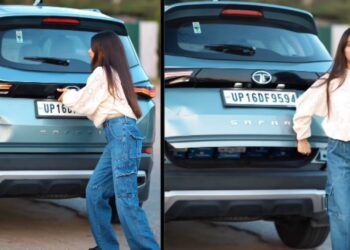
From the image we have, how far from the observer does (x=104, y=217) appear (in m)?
4.32

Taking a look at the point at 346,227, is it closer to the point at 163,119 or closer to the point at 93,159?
the point at 163,119

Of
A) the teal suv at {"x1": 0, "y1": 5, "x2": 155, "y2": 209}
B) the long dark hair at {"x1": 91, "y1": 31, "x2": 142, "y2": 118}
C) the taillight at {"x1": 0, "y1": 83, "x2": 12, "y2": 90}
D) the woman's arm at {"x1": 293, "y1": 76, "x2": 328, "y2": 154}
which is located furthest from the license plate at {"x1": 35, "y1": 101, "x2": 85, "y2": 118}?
the woman's arm at {"x1": 293, "y1": 76, "x2": 328, "y2": 154}

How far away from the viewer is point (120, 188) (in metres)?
4.15

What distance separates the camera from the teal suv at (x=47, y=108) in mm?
4496

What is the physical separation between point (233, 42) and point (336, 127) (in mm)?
748

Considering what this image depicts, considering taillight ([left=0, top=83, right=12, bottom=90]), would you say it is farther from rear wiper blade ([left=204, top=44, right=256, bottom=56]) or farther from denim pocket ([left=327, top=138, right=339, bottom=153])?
denim pocket ([left=327, top=138, right=339, bottom=153])

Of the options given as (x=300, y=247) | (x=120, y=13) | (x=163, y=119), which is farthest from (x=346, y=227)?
(x=120, y=13)

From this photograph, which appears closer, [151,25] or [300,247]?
[300,247]

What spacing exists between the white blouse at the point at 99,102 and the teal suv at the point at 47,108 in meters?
0.42

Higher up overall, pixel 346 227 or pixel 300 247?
pixel 346 227

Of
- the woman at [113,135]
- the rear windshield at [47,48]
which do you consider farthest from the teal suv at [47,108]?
the woman at [113,135]

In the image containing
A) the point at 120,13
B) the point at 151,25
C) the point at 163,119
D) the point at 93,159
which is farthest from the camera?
the point at 120,13

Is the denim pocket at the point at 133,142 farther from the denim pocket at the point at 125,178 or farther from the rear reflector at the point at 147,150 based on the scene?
the rear reflector at the point at 147,150

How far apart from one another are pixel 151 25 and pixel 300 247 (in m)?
14.7
